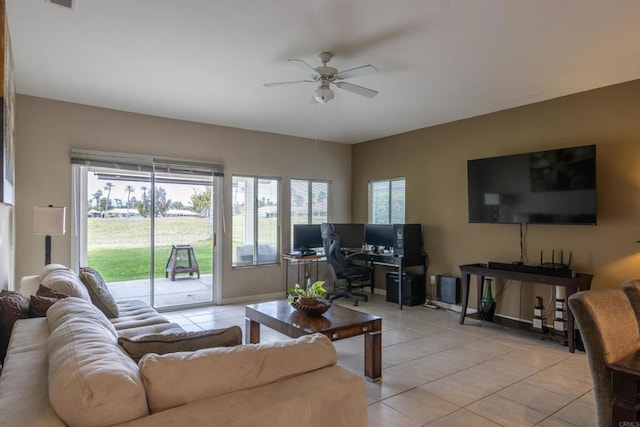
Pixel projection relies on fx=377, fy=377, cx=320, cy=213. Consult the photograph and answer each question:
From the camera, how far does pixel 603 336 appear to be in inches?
69.1

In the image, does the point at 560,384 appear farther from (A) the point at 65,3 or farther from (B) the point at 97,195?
(B) the point at 97,195

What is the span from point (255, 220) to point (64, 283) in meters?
3.51

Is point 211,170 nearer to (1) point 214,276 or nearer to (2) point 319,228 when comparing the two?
(1) point 214,276

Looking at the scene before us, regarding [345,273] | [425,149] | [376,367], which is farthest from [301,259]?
[376,367]

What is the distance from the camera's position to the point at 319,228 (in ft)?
21.1

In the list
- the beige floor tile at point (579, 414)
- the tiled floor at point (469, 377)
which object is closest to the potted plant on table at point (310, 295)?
the tiled floor at point (469, 377)

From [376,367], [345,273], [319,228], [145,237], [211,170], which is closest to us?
[376,367]

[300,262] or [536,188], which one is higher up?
[536,188]

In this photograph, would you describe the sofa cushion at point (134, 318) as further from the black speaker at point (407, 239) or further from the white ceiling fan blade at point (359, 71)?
the black speaker at point (407, 239)

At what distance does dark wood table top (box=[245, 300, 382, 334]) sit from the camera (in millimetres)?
2961

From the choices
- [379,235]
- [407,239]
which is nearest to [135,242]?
[379,235]

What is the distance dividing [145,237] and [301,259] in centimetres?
226

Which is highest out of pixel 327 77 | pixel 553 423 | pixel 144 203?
pixel 327 77

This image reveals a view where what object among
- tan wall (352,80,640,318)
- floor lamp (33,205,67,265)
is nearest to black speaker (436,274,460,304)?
tan wall (352,80,640,318)
